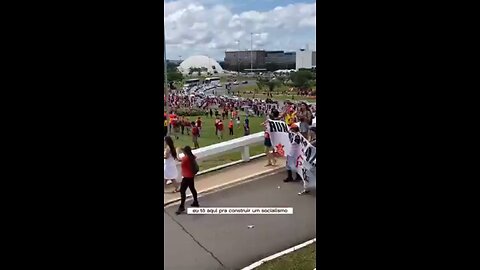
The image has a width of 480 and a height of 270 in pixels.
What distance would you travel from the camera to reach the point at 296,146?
88.6 inches

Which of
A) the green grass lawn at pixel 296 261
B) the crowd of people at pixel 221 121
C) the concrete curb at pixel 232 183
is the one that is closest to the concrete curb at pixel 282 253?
the green grass lawn at pixel 296 261

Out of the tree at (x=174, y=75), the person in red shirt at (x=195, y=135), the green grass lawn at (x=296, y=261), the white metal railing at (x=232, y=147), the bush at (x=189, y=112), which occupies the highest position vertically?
the tree at (x=174, y=75)

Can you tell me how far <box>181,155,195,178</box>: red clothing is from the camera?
2188 millimetres

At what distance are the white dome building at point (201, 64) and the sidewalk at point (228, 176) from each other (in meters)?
0.46

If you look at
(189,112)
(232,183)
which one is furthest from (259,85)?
(232,183)

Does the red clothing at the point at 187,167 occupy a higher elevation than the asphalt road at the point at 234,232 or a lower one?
higher

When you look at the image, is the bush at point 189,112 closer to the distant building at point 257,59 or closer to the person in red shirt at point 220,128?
the person in red shirt at point 220,128

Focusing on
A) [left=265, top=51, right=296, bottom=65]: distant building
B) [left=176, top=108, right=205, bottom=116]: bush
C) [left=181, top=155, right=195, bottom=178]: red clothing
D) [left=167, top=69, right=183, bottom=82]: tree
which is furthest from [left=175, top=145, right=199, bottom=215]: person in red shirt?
[left=265, top=51, right=296, bottom=65]: distant building

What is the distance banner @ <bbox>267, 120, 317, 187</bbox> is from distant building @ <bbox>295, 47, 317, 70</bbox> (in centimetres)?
28

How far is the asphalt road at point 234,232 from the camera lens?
2.14 m

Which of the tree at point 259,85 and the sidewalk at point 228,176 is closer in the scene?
the sidewalk at point 228,176
